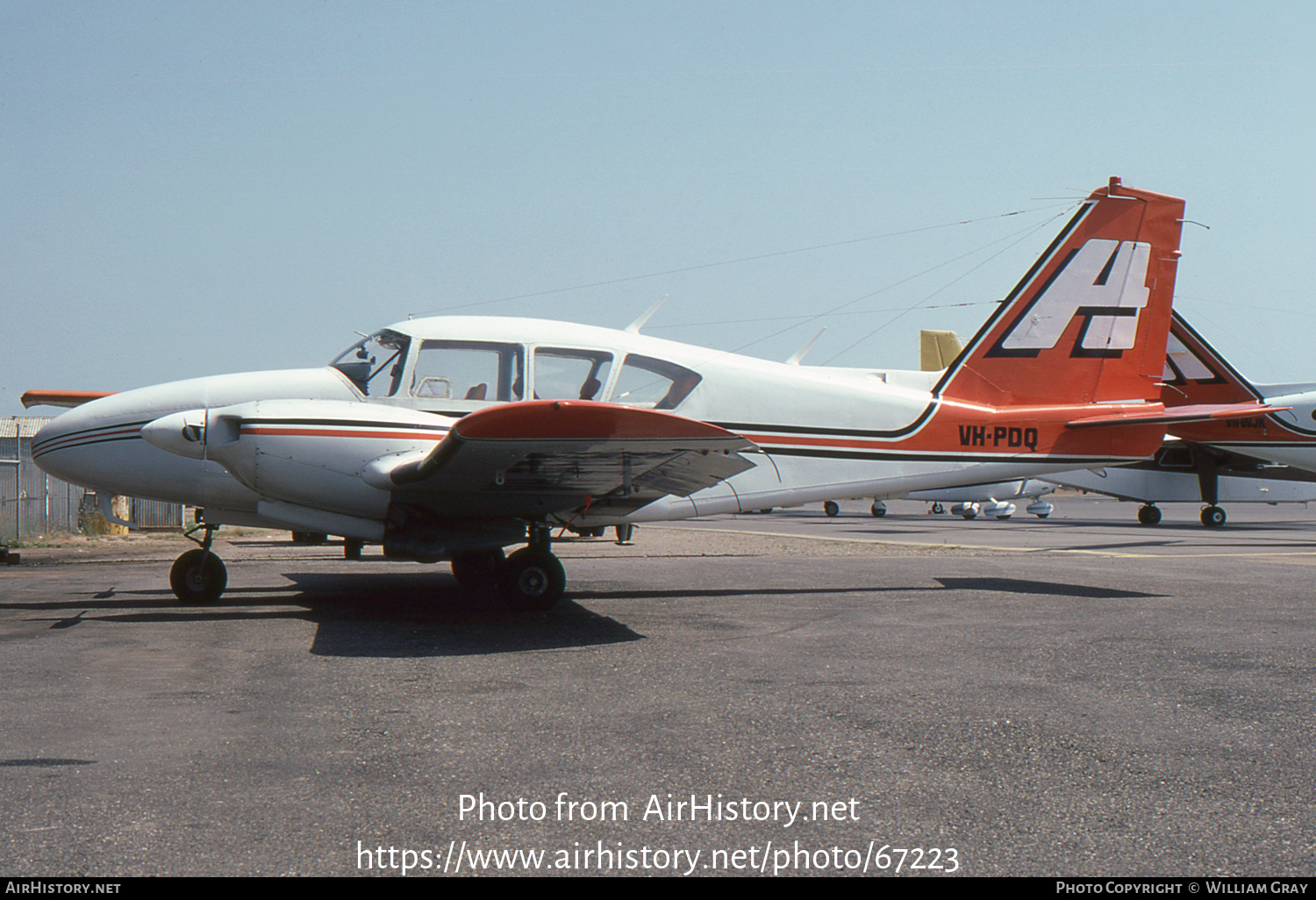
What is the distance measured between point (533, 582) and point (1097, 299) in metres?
7.53

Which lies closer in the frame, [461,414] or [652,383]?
[461,414]

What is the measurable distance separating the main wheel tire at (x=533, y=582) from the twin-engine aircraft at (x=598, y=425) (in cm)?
2


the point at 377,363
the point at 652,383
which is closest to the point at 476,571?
the point at 377,363

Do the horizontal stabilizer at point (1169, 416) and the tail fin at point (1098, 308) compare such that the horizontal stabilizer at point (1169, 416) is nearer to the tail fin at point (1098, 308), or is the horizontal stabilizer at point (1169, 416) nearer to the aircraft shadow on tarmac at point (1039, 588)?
the tail fin at point (1098, 308)

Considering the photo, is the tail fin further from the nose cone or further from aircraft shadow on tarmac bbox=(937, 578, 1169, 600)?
the nose cone

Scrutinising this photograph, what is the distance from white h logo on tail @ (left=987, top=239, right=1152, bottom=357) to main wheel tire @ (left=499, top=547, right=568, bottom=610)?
6385mm

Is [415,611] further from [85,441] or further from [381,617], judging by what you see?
[85,441]

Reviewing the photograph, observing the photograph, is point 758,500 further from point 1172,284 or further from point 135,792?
point 135,792

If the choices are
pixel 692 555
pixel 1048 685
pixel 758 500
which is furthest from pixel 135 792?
pixel 692 555

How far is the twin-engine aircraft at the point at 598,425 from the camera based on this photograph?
25.3 ft

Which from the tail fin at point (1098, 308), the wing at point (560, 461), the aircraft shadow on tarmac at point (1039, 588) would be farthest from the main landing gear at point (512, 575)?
the tail fin at point (1098, 308)

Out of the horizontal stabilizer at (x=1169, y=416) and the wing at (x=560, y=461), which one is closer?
the wing at (x=560, y=461)

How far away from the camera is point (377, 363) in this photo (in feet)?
29.6

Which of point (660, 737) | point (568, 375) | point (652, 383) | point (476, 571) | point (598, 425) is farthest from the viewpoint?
point (476, 571)
